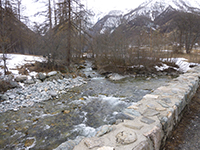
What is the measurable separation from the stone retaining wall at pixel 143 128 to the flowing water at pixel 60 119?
1.33 ft

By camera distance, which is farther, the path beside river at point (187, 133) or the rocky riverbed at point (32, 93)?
the rocky riverbed at point (32, 93)

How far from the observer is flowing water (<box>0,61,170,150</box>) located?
3.65 metres

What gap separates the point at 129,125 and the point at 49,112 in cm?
395

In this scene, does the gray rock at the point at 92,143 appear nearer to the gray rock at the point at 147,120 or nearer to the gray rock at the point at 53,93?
the gray rock at the point at 147,120

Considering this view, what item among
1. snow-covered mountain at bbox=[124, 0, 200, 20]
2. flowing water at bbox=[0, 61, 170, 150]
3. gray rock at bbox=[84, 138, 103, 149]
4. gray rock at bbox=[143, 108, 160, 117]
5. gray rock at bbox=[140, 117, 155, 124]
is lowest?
flowing water at bbox=[0, 61, 170, 150]

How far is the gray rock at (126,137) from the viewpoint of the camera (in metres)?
1.84

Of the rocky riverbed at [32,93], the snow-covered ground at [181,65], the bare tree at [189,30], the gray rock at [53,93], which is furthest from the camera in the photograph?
the bare tree at [189,30]

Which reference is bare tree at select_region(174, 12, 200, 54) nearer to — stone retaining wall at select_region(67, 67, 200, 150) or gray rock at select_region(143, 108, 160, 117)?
stone retaining wall at select_region(67, 67, 200, 150)

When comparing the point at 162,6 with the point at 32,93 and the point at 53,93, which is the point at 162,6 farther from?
the point at 32,93

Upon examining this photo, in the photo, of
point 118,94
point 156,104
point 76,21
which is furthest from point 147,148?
point 76,21

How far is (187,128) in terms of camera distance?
2885 millimetres

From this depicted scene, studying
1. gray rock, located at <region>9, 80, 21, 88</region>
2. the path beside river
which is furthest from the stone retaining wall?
gray rock, located at <region>9, 80, 21, 88</region>

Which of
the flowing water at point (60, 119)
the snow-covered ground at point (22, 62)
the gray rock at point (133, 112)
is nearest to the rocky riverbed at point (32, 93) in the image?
the flowing water at point (60, 119)

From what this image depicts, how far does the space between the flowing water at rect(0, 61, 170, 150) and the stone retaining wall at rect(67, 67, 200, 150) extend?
0.41 metres
